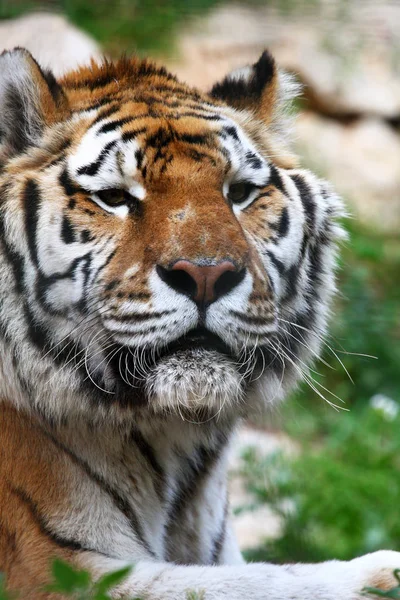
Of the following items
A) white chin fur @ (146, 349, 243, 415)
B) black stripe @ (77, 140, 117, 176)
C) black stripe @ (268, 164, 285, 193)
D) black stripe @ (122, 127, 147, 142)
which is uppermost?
black stripe @ (122, 127, 147, 142)

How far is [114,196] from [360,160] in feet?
17.1

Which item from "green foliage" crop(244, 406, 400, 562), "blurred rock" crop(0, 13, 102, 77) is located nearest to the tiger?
"green foliage" crop(244, 406, 400, 562)

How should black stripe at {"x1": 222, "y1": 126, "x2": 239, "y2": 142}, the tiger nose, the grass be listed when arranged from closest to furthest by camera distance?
1. the tiger nose
2. black stripe at {"x1": 222, "y1": 126, "x2": 239, "y2": 142}
3. the grass

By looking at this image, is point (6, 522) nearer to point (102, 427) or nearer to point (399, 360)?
point (102, 427)

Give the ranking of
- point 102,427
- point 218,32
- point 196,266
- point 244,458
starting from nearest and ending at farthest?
point 196,266, point 102,427, point 244,458, point 218,32

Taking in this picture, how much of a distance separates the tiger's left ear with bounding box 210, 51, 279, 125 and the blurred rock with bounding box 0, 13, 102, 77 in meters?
2.47

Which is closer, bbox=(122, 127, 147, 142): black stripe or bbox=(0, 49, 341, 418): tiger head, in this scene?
bbox=(0, 49, 341, 418): tiger head

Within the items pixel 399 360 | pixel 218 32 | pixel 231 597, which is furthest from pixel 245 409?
pixel 218 32

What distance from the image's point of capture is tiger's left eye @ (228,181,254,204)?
2396 mm

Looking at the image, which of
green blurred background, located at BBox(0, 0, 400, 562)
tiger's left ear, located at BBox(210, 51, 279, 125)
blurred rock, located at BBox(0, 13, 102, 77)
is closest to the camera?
tiger's left ear, located at BBox(210, 51, 279, 125)

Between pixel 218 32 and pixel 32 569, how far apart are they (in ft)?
18.8

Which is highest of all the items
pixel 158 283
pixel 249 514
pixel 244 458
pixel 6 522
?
pixel 158 283

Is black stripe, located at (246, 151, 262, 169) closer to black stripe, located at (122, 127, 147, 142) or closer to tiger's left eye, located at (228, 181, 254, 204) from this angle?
tiger's left eye, located at (228, 181, 254, 204)

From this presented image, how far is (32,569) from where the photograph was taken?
2.21 meters
